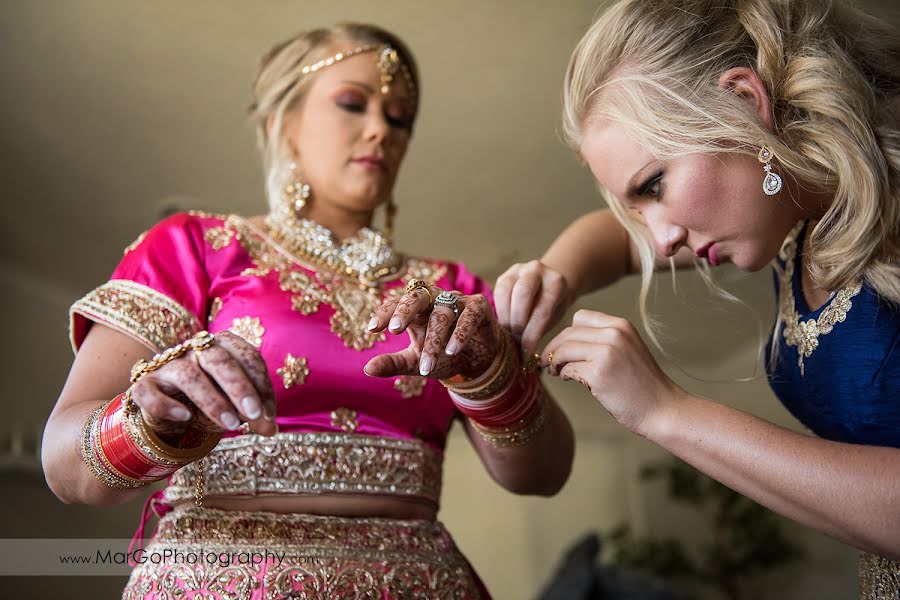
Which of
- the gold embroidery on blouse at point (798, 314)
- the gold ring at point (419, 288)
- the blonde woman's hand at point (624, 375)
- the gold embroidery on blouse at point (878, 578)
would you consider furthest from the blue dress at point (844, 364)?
the gold ring at point (419, 288)

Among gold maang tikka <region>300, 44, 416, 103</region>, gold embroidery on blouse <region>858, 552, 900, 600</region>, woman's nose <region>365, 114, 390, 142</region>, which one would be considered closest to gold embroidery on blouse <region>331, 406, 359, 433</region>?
woman's nose <region>365, 114, 390, 142</region>

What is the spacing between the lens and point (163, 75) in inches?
140

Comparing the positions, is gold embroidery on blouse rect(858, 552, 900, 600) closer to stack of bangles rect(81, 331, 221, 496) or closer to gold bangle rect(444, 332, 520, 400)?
gold bangle rect(444, 332, 520, 400)

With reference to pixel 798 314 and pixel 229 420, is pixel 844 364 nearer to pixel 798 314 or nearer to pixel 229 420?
pixel 798 314

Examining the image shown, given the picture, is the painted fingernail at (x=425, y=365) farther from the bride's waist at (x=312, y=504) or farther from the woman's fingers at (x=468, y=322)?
the bride's waist at (x=312, y=504)

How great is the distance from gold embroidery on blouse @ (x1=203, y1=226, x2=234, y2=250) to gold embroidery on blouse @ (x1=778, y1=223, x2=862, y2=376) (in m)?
0.97

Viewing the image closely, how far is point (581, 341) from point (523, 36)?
2514 millimetres

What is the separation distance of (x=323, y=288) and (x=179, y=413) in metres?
0.58

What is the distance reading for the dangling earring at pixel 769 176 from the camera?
49.3 inches

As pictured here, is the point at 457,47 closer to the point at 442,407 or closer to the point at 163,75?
the point at 163,75

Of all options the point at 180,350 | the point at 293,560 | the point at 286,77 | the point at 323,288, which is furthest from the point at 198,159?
the point at 180,350

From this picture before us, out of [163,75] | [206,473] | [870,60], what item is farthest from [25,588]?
[870,60]

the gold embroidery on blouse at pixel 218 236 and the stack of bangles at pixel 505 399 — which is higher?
the gold embroidery on blouse at pixel 218 236

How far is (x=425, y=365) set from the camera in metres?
1.13
